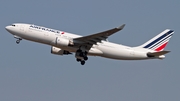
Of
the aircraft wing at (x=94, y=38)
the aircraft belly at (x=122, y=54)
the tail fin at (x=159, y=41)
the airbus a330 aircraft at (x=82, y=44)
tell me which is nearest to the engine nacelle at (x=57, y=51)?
the airbus a330 aircraft at (x=82, y=44)

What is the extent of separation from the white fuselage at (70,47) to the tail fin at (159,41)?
1.78 metres

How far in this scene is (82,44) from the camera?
5556cm

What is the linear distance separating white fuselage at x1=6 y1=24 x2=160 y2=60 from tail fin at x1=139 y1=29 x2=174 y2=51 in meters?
1.78

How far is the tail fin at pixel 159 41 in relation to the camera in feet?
195

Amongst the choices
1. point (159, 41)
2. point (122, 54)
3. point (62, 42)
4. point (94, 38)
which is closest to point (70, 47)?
point (62, 42)

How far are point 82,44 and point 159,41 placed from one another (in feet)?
38.3

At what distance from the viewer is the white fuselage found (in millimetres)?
53719

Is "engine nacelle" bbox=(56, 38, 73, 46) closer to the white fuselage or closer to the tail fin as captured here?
the white fuselage

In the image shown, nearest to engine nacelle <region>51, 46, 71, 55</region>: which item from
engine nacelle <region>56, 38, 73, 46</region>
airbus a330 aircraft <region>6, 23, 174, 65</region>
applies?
airbus a330 aircraft <region>6, 23, 174, 65</region>

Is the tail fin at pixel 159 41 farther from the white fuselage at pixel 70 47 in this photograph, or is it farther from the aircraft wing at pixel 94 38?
the aircraft wing at pixel 94 38

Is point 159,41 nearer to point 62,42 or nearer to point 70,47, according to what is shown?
point 70,47

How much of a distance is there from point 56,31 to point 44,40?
7.21ft

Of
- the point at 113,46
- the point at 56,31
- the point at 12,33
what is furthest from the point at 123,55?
the point at 12,33

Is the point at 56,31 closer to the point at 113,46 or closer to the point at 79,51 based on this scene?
the point at 79,51
